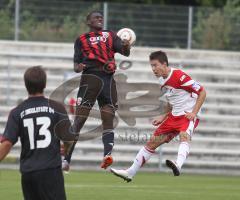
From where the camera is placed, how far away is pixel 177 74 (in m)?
14.3

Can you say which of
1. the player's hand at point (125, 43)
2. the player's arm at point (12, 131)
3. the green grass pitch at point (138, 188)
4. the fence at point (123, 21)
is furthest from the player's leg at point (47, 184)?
the fence at point (123, 21)

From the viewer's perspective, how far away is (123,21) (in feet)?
79.9

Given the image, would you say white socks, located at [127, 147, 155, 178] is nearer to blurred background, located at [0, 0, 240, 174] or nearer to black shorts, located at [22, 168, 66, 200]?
black shorts, located at [22, 168, 66, 200]

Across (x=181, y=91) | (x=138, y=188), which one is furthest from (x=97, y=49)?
(x=138, y=188)

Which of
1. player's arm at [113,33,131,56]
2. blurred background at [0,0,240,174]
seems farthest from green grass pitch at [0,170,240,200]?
blurred background at [0,0,240,174]

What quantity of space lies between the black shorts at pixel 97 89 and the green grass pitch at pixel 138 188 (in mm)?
1474

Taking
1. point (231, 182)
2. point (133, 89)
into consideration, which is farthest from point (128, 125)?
point (231, 182)

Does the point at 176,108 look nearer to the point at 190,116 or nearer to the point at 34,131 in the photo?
the point at 190,116

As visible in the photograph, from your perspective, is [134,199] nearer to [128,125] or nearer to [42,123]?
[42,123]

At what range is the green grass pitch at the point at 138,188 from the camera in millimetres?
14078

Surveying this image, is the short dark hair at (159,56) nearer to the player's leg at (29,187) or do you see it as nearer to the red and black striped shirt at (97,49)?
the red and black striped shirt at (97,49)

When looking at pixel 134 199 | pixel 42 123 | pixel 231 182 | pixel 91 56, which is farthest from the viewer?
pixel 231 182

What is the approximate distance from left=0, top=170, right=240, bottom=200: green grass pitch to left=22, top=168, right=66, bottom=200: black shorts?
4096 millimetres

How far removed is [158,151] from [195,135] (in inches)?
48.7
